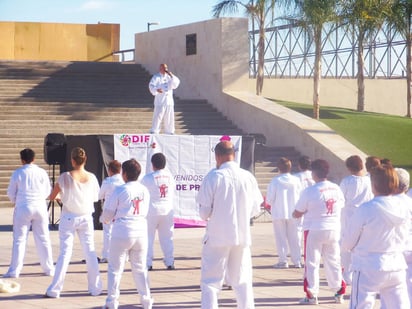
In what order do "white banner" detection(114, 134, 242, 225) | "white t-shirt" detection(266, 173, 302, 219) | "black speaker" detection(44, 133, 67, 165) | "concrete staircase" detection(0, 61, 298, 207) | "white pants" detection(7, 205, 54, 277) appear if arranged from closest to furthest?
1. "white pants" detection(7, 205, 54, 277)
2. "white t-shirt" detection(266, 173, 302, 219)
3. "black speaker" detection(44, 133, 67, 165)
4. "white banner" detection(114, 134, 242, 225)
5. "concrete staircase" detection(0, 61, 298, 207)

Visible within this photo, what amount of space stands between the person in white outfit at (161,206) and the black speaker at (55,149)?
20.0 ft

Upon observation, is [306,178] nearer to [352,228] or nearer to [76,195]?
[76,195]

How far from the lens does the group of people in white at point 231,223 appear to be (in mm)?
8164

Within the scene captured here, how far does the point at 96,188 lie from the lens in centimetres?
1233

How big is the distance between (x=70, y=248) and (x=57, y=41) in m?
30.5

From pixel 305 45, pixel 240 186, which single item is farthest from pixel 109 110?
pixel 240 186

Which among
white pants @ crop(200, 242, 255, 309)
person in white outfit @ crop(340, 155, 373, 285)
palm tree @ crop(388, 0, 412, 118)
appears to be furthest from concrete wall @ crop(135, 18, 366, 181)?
white pants @ crop(200, 242, 255, 309)

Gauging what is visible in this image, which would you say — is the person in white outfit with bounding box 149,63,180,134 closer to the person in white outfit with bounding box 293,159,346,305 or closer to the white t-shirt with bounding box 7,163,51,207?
the white t-shirt with bounding box 7,163,51,207

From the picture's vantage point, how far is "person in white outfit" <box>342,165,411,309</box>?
809 cm

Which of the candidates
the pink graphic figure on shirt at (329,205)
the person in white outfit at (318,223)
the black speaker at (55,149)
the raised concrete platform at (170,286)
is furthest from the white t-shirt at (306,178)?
the black speaker at (55,149)

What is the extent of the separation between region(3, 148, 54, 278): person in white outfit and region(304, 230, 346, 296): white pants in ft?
12.5

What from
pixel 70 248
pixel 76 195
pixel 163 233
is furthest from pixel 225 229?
pixel 163 233

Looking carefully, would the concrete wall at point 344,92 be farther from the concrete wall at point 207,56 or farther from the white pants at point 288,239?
the white pants at point 288,239

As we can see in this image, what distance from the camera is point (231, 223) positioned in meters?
9.57
